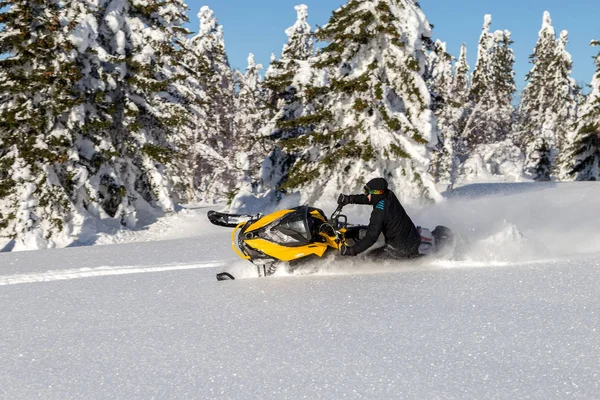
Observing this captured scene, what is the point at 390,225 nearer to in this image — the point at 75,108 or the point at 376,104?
the point at 376,104

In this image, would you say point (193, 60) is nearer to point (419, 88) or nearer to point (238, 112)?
point (238, 112)

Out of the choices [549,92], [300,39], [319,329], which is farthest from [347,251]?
[549,92]

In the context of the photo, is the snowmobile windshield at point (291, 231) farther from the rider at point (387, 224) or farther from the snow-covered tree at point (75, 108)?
the snow-covered tree at point (75, 108)

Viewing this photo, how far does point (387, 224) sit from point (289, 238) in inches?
54.7

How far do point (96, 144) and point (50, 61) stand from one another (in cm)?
402

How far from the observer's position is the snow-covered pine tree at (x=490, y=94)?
43.9m

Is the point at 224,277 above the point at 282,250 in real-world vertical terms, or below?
below

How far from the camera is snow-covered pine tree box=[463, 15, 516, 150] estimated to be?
144ft

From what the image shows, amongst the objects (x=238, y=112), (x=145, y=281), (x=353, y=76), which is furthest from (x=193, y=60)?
(x=145, y=281)

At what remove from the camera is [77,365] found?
4.36m

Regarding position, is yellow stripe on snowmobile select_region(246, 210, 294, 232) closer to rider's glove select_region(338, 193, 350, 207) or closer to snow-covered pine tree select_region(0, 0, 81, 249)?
rider's glove select_region(338, 193, 350, 207)

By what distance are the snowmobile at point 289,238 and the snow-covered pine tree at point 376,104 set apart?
433 inches

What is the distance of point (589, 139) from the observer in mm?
32531

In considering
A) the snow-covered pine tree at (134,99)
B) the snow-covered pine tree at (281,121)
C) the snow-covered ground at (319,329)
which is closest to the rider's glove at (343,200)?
the snow-covered ground at (319,329)
